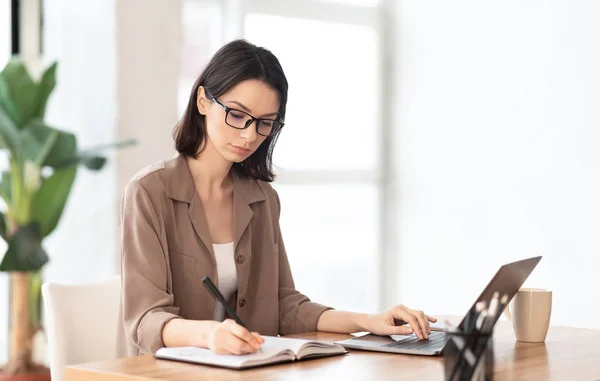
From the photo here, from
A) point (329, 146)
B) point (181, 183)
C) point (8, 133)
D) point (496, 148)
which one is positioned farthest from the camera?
point (329, 146)

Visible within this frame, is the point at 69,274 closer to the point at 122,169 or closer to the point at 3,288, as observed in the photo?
the point at 3,288

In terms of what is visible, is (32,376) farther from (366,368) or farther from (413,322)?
(366,368)

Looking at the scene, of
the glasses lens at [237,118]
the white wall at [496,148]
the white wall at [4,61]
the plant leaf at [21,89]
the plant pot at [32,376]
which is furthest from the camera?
the white wall at [496,148]

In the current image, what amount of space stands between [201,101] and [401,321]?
728 millimetres

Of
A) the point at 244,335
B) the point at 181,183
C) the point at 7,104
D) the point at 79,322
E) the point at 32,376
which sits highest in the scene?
the point at 7,104

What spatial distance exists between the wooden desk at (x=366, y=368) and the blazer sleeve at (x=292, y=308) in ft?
1.44

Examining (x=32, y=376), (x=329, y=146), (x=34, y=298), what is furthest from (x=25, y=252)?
(x=329, y=146)

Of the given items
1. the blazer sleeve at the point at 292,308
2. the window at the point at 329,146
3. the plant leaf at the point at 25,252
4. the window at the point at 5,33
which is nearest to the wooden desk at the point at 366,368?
the blazer sleeve at the point at 292,308

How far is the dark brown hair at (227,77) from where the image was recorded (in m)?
2.14

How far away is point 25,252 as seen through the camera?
3.43 metres

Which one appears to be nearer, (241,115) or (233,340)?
(233,340)

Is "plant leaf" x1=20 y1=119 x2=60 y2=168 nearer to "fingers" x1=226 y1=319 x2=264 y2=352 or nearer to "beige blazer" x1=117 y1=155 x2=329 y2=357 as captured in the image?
"beige blazer" x1=117 y1=155 x2=329 y2=357

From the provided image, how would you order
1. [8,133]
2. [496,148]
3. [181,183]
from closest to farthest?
[181,183] → [8,133] → [496,148]

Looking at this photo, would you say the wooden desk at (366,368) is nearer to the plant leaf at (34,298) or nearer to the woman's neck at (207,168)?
the woman's neck at (207,168)
